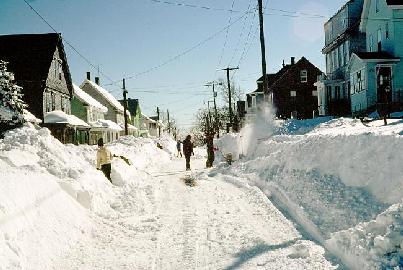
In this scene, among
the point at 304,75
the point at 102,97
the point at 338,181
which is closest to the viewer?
the point at 338,181

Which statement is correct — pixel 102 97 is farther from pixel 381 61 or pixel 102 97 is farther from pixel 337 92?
pixel 381 61

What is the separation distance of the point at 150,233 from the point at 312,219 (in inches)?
123

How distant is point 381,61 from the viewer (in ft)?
94.5

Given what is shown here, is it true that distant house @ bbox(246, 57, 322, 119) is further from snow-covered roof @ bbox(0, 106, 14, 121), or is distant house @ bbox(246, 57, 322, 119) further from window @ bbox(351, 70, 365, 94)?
snow-covered roof @ bbox(0, 106, 14, 121)

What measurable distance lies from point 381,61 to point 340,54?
10148mm

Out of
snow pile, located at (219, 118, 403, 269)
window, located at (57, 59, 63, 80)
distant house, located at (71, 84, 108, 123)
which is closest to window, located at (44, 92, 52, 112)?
window, located at (57, 59, 63, 80)

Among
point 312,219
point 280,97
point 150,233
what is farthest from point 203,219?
point 280,97

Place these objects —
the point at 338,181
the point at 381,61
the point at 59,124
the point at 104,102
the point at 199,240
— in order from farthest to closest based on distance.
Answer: the point at 104,102, the point at 59,124, the point at 381,61, the point at 338,181, the point at 199,240

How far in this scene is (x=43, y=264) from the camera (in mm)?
6133

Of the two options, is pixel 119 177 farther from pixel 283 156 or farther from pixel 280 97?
pixel 280 97

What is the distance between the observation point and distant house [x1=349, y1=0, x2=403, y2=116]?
91.7 ft

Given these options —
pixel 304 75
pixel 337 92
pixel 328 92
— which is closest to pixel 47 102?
pixel 328 92

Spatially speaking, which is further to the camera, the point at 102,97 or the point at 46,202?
the point at 102,97

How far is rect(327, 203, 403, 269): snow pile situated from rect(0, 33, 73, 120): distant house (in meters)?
32.9
